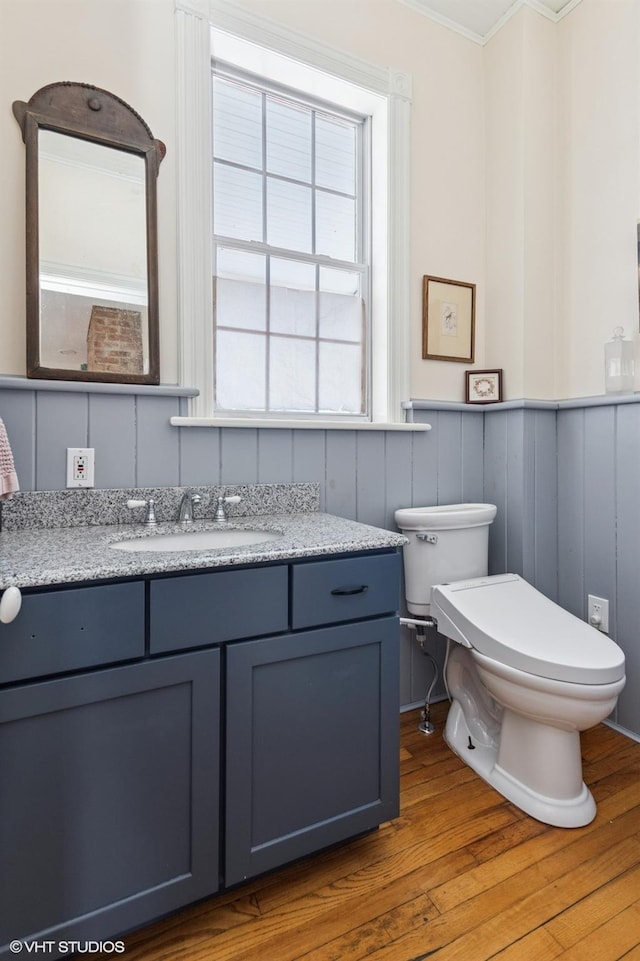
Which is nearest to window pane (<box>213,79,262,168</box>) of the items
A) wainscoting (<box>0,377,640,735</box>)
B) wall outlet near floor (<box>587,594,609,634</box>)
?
wainscoting (<box>0,377,640,735</box>)

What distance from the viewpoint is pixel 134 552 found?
1106 mm

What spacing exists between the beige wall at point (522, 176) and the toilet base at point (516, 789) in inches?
51.3

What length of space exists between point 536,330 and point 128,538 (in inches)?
68.0

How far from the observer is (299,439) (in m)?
1.77

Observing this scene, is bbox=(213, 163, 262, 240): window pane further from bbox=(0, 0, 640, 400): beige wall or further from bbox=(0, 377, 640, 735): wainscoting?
bbox=(0, 377, 640, 735): wainscoting

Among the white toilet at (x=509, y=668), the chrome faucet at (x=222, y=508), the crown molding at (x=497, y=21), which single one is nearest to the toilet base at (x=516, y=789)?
the white toilet at (x=509, y=668)

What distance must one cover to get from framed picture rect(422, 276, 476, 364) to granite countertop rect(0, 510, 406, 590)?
37.9 inches

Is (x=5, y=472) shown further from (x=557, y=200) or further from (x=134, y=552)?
(x=557, y=200)

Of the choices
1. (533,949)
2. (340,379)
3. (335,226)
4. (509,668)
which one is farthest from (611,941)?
(335,226)

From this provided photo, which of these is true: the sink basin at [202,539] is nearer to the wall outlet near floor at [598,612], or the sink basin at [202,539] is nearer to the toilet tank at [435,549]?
the toilet tank at [435,549]

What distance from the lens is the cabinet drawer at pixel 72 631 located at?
896 millimetres

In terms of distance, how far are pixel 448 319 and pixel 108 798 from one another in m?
1.96

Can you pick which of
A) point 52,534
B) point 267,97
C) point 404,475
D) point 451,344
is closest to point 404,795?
point 404,475

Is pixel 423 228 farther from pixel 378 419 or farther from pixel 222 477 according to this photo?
pixel 222 477
